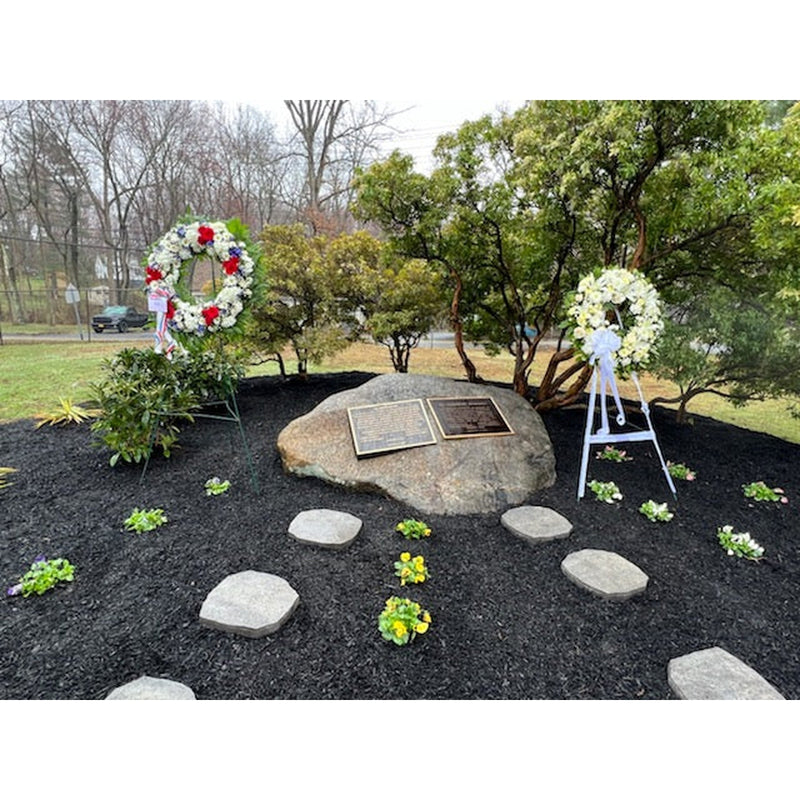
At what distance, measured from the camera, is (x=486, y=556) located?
7.74 feet

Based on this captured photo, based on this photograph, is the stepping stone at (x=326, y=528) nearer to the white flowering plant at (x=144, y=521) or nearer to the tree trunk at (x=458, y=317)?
the white flowering plant at (x=144, y=521)

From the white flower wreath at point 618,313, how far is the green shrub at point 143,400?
8.09ft

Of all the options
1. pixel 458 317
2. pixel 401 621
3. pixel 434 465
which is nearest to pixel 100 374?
pixel 434 465

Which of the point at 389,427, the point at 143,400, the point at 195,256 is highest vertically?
the point at 195,256

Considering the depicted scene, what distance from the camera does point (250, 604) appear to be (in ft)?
6.06

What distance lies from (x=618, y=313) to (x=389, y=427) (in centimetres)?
181

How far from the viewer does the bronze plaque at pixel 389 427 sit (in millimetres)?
3084

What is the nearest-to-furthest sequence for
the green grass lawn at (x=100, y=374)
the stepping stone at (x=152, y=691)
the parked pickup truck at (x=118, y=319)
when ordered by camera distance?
the stepping stone at (x=152, y=691) < the green grass lawn at (x=100, y=374) < the parked pickup truck at (x=118, y=319)

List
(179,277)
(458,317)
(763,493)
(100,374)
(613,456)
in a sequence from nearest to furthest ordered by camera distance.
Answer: (179,277) < (763,493) < (613,456) < (100,374) < (458,317)

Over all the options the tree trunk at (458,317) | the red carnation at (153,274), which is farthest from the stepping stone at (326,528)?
the tree trunk at (458,317)

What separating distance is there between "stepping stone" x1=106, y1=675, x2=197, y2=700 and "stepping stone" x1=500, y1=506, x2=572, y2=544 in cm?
178

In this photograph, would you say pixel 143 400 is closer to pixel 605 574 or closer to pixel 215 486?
pixel 215 486

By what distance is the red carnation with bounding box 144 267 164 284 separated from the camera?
283 centimetres

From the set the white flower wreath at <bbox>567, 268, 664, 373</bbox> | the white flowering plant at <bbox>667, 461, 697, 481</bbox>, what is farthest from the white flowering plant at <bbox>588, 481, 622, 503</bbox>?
the white flower wreath at <bbox>567, 268, 664, 373</bbox>
